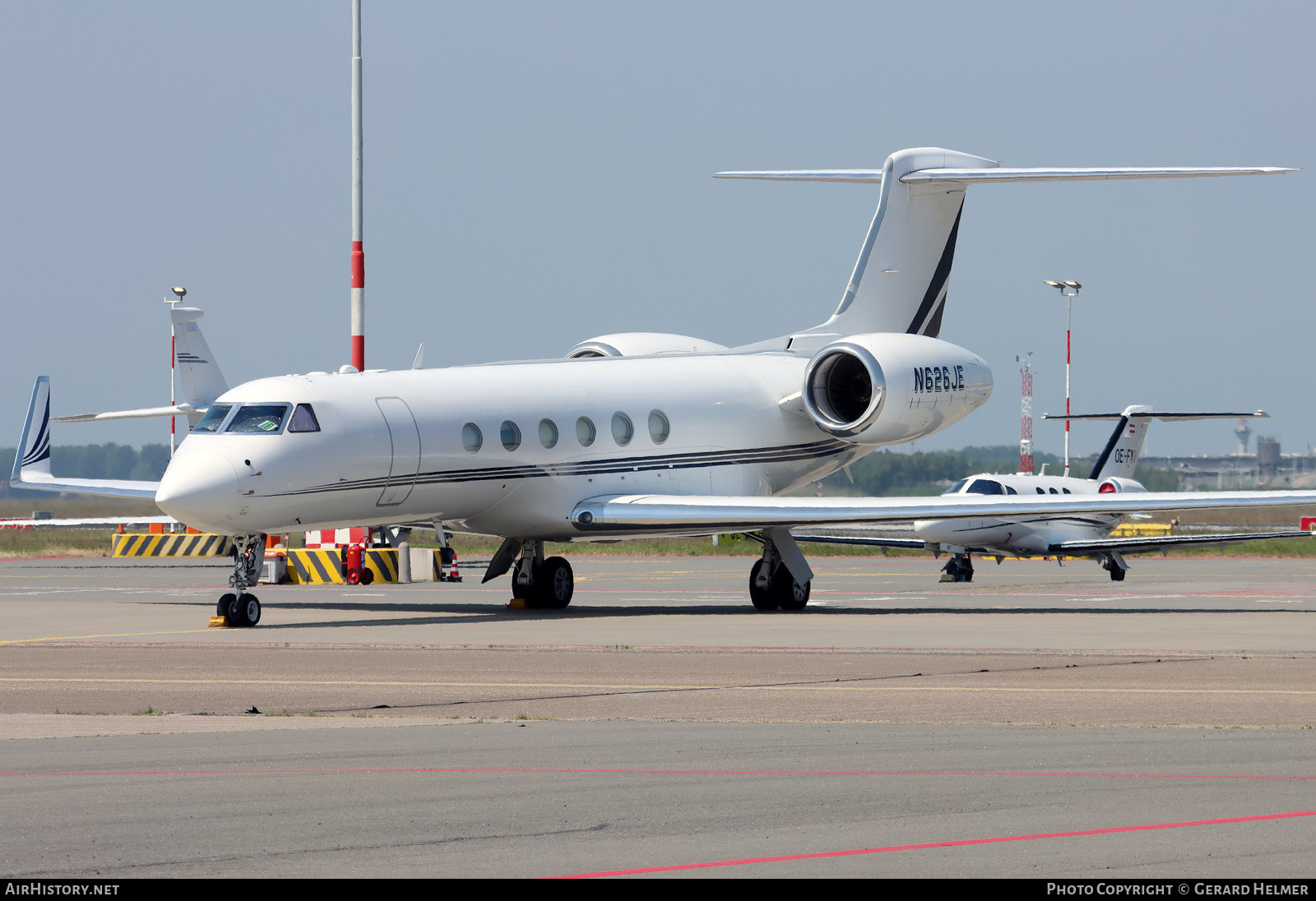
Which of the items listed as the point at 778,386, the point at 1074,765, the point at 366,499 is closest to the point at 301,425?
the point at 366,499

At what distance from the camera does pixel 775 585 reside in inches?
995

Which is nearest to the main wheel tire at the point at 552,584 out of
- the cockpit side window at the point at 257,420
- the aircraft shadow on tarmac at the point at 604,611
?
the aircraft shadow on tarmac at the point at 604,611

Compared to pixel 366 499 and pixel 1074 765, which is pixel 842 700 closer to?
pixel 1074 765

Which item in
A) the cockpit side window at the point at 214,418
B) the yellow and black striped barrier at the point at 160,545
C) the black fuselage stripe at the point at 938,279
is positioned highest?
the black fuselage stripe at the point at 938,279

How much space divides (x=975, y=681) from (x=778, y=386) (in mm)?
14230

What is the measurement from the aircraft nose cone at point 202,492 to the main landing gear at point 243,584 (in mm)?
732

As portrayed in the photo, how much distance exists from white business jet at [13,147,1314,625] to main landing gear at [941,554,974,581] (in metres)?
6.36

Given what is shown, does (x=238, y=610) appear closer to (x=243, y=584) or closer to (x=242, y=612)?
(x=242, y=612)

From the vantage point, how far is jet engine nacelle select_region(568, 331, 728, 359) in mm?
29234

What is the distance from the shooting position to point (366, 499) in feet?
72.9

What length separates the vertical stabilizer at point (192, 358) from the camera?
1794 inches

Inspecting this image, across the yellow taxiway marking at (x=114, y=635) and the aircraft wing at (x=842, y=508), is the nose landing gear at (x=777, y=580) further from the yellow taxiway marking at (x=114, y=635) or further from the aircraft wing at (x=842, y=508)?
the yellow taxiway marking at (x=114, y=635)
